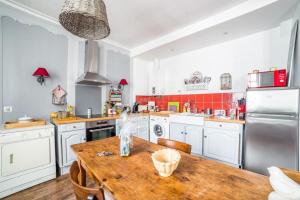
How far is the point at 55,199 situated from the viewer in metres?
1.61

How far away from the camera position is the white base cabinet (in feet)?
5.35

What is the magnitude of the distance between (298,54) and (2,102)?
422 cm

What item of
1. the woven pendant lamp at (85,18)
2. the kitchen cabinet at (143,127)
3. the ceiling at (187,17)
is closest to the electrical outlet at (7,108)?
the ceiling at (187,17)

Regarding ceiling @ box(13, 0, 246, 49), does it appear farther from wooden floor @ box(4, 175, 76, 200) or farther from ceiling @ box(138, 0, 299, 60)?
wooden floor @ box(4, 175, 76, 200)

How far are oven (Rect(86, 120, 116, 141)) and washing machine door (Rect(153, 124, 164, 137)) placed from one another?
42.9 inches

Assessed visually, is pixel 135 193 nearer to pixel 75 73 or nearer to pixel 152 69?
pixel 75 73

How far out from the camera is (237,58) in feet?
8.61

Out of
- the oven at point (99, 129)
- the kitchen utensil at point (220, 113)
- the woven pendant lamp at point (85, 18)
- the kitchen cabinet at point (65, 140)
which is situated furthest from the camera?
the kitchen utensil at point (220, 113)

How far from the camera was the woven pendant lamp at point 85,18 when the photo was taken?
843mm

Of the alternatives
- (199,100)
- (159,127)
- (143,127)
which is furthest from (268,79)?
(143,127)

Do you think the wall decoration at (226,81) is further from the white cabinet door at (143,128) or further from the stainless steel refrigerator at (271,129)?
the white cabinet door at (143,128)

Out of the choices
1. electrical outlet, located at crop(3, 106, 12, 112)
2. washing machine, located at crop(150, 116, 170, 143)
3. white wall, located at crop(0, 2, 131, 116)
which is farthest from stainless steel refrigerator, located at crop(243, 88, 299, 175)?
electrical outlet, located at crop(3, 106, 12, 112)

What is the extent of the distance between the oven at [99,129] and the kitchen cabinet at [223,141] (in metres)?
1.81

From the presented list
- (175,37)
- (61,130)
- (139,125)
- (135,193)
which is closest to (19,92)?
(61,130)
